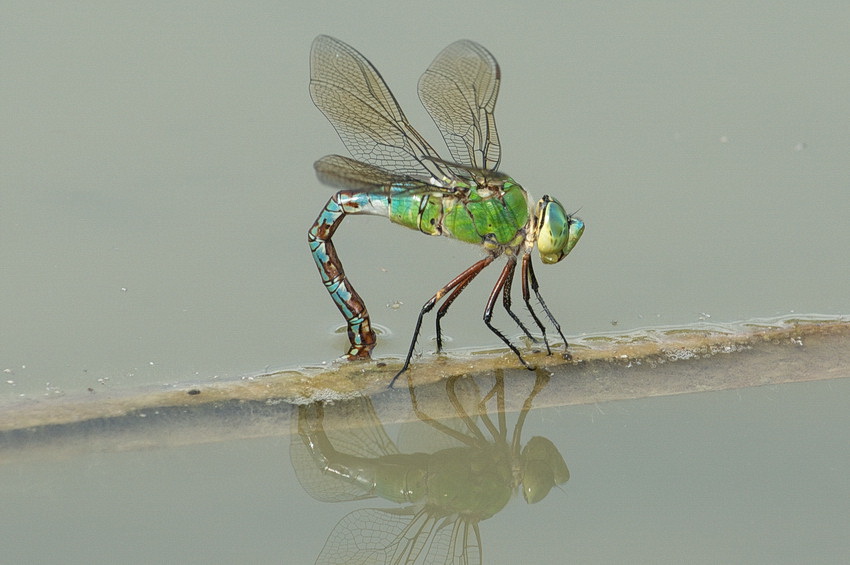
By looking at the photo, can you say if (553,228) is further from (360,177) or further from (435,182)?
(360,177)

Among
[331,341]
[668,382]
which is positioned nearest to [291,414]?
[331,341]

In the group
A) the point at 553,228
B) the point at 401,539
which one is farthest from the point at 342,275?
the point at 401,539

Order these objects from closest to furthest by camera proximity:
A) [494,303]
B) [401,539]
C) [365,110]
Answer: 1. [401,539]
2. [494,303]
3. [365,110]

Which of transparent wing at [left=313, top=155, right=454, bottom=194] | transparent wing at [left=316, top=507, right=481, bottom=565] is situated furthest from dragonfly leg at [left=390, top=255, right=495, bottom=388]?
transparent wing at [left=316, top=507, right=481, bottom=565]

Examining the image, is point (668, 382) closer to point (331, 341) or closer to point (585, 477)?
point (585, 477)

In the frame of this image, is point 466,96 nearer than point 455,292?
No

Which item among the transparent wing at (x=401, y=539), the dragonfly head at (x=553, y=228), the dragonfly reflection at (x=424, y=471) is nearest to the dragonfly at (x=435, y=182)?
the dragonfly head at (x=553, y=228)
